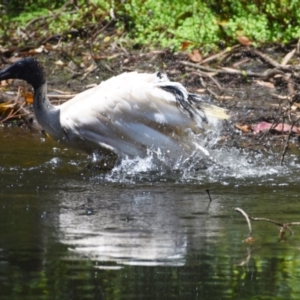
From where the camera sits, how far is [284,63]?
10797 millimetres

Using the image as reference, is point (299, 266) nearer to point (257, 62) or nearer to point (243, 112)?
point (243, 112)

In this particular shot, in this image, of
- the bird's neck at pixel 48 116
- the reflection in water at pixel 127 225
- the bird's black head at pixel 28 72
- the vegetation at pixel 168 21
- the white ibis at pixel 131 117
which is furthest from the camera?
the vegetation at pixel 168 21

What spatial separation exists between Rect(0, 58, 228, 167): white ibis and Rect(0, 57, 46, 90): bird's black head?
1.15 feet

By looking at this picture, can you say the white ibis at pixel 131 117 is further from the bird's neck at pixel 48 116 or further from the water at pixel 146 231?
the water at pixel 146 231

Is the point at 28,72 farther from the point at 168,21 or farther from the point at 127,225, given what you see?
the point at 168,21

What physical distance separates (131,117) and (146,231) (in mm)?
2476

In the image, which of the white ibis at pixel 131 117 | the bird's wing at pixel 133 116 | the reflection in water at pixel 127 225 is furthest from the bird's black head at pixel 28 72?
the reflection in water at pixel 127 225

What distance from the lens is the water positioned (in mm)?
4668

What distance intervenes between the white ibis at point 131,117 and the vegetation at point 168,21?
11.3 ft

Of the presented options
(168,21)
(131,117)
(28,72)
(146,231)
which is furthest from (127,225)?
(168,21)

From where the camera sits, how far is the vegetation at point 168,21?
11523 mm

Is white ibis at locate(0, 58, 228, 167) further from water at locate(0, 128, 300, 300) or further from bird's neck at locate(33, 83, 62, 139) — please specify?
water at locate(0, 128, 300, 300)

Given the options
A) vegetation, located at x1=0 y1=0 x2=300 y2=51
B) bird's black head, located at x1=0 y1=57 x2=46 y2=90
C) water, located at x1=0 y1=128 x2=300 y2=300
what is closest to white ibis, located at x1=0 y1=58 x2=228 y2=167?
water, located at x1=0 y1=128 x2=300 y2=300

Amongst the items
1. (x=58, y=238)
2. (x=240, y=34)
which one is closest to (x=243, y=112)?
(x=240, y=34)
